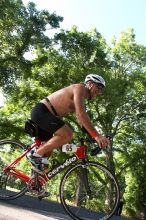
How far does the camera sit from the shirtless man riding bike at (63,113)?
15.6ft

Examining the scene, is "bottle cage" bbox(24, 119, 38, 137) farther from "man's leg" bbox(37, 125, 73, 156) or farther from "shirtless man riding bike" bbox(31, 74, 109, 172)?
"man's leg" bbox(37, 125, 73, 156)

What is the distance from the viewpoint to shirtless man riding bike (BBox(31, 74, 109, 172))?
188 inches

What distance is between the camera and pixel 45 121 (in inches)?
197

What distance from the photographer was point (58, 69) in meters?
27.3

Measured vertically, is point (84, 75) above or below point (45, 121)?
above

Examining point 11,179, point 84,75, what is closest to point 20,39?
point 84,75

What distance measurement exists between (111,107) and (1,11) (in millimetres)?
9970

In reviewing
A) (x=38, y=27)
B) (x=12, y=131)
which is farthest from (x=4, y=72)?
(x=12, y=131)

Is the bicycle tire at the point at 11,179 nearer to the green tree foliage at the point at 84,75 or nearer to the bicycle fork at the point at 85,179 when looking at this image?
the bicycle fork at the point at 85,179

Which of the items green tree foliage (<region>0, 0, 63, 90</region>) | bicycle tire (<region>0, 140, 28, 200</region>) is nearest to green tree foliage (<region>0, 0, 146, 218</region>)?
green tree foliage (<region>0, 0, 63, 90</region>)

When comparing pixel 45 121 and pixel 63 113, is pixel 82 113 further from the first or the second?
pixel 45 121

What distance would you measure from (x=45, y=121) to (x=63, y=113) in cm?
27

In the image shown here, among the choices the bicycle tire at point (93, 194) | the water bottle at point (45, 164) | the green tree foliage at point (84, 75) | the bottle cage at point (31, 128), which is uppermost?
the green tree foliage at point (84, 75)

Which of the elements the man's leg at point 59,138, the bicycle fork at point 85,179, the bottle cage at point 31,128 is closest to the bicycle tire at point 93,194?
the bicycle fork at point 85,179
